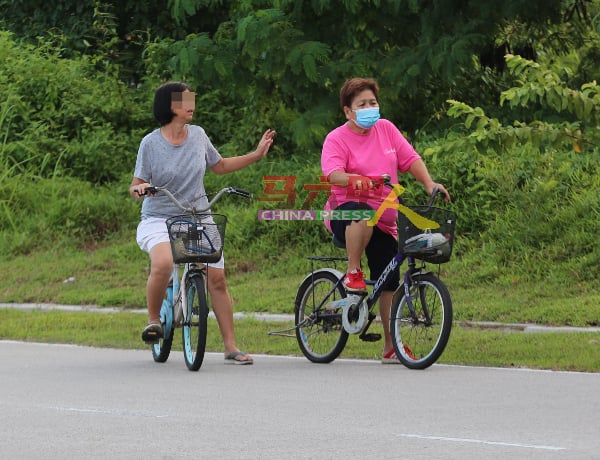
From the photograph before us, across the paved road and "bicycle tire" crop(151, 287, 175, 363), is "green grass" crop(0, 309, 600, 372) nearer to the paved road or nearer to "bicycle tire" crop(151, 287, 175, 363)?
the paved road

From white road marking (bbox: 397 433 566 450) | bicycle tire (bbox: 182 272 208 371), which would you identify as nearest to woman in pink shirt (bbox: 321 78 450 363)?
bicycle tire (bbox: 182 272 208 371)

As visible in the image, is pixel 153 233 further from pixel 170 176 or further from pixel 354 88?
pixel 354 88

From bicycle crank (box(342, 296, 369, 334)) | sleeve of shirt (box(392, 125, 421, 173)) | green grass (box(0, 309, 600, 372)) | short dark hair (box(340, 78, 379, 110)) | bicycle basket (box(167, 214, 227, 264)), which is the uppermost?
short dark hair (box(340, 78, 379, 110))

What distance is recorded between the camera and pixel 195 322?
1091 cm

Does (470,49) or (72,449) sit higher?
(470,49)

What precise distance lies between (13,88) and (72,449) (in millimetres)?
16367

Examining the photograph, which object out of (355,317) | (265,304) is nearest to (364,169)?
(355,317)

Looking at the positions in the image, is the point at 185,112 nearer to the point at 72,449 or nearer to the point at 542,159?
the point at 72,449

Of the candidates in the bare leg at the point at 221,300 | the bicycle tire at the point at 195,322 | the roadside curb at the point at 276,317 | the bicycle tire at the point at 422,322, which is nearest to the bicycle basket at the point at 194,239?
the bicycle tire at the point at 195,322

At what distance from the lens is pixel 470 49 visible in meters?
18.0

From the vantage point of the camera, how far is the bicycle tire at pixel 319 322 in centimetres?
1119

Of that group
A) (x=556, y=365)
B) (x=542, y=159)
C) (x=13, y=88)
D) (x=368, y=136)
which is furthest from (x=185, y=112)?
(x=13, y=88)

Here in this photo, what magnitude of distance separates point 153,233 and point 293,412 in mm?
2786

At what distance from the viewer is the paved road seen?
7434mm
